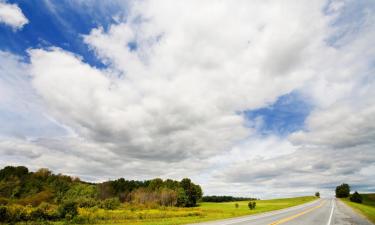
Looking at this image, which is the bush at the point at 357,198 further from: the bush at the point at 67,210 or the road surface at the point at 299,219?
the bush at the point at 67,210

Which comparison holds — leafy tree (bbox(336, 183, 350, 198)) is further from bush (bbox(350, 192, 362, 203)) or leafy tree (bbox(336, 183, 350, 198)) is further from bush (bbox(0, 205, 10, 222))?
bush (bbox(0, 205, 10, 222))

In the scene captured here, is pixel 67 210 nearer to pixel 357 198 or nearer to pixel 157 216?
pixel 157 216

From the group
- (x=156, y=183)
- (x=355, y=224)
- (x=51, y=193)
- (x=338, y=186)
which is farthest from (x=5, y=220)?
(x=338, y=186)

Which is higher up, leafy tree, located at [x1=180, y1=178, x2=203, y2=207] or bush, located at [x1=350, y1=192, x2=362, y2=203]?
leafy tree, located at [x1=180, y1=178, x2=203, y2=207]

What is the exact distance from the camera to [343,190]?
180 metres

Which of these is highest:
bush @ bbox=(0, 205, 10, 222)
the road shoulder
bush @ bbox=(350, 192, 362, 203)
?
bush @ bbox=(350, 192, 362, 203)

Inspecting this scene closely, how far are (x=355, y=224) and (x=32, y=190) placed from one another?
154 metres

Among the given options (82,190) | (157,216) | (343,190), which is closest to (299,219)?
(157,216)

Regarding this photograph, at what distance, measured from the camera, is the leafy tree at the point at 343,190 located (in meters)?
179

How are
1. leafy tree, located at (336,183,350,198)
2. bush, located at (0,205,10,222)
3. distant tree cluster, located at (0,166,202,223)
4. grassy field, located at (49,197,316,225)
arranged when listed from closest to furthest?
grassy field, located at (49,197,316,225) < bush, located at (0,205,10,222) < distant tree cluster, located at (0,166,202,223) < leafy tree, located at (336,183,350,198)

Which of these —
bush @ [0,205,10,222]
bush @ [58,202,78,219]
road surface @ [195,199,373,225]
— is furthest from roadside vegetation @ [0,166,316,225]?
road surface @ [195,199,373,225]

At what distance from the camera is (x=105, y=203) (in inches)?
3632

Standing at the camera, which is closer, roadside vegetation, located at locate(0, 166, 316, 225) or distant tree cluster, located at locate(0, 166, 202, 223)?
roadside vegetation, located at locate(0, 166, 316, 225)

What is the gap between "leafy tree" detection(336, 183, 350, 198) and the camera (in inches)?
7042
